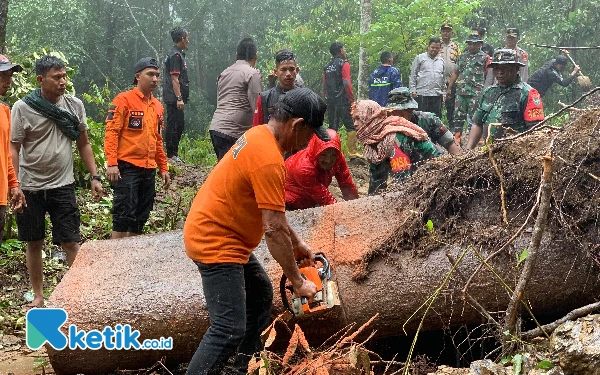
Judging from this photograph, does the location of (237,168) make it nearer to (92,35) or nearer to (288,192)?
(288,192)

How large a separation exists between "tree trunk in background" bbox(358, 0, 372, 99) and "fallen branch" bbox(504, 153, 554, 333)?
9.08 meters

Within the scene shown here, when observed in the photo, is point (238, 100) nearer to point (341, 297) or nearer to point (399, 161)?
point (399, 161)

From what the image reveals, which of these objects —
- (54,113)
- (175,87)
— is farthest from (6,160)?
(175,87)

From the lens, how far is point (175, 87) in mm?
8984

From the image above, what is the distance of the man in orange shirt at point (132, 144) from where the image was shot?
524 cm

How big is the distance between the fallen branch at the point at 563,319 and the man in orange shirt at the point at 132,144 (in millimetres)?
3522

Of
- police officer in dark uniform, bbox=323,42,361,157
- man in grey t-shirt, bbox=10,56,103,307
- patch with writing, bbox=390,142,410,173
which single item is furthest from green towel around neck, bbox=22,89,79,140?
police officer in dark uniform, bbox=323,42,361,157

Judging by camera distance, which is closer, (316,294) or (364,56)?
(316,294)

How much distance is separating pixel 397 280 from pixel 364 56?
29.1 feet

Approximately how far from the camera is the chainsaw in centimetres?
313

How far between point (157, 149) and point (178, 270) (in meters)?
2.07

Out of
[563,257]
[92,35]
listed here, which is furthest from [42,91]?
[92,35]

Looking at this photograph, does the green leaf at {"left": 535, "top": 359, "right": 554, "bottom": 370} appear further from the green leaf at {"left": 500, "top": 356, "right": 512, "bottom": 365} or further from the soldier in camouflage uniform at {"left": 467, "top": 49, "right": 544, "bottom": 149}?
the soldier in camouflage uniform at {"left": 467, "top": 49, "right": 544, "bottom": 149}

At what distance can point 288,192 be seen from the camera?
5121 millimetres
